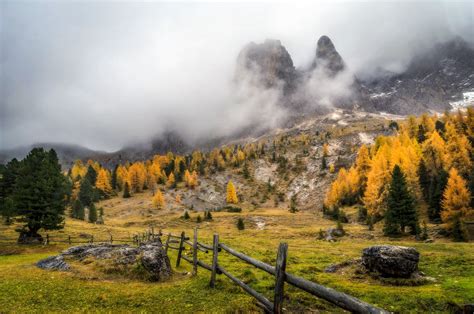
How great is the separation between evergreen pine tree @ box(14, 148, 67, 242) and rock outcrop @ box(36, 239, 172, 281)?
2434cm

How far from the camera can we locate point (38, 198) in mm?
41906

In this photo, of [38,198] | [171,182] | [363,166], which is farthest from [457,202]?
[171,182]

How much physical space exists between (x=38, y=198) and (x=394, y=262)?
152 feet

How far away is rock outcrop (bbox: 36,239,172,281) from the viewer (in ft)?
59.1

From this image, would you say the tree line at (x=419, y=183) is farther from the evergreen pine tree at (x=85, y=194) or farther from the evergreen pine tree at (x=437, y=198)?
the evergreen pine tree at (x=85, y=194)

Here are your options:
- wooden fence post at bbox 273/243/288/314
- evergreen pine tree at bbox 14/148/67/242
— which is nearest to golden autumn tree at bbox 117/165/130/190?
evergreen pine tree at bbox 14/148/67/242

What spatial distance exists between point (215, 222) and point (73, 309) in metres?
94.1

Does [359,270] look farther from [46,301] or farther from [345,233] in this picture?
[345,233]

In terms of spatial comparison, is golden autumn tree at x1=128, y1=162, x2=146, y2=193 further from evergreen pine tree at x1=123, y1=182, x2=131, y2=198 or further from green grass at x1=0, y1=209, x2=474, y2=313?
green grass at x1=0, y1=209, x2=474, y2=313

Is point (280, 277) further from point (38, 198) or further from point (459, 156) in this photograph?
point (459, 156)

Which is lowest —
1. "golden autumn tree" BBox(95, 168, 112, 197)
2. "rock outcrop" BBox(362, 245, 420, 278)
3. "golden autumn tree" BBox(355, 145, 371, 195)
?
"rock outcrop" BBox(362, 245, 420, 278)

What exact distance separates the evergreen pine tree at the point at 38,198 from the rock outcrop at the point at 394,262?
145 feet

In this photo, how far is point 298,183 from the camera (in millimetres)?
186000

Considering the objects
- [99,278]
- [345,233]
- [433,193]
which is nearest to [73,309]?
[99,278]
